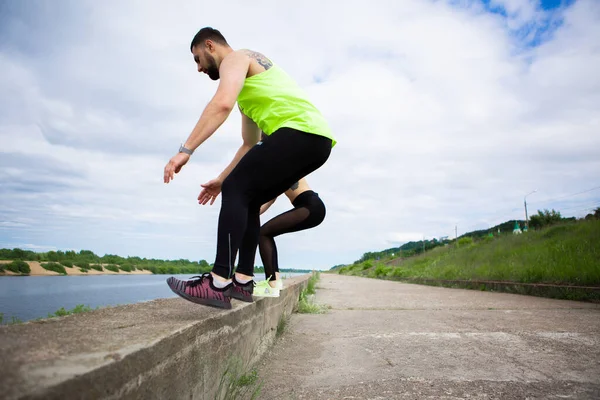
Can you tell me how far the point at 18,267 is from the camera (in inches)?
599

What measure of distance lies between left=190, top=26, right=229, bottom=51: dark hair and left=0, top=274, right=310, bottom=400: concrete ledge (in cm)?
153

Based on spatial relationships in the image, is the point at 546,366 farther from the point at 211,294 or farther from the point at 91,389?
the point at 91,389

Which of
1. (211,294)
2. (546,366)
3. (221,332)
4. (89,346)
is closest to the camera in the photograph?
(89,346)

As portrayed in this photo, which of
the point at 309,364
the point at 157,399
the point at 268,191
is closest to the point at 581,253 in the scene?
the point at 309,364

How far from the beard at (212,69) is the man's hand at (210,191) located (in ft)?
2.15

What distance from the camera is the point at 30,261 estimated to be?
17.5 m

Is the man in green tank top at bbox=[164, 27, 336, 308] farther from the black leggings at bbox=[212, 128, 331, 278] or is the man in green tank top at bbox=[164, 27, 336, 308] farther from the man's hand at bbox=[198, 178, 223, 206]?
the man's hand at bbox=[198, 178, 223, 206]

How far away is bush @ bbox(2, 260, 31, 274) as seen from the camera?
572 inches

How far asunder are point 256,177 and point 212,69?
2.43ft

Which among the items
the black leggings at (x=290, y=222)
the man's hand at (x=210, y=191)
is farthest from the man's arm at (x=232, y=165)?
the black leggings at (x=290, y=222)

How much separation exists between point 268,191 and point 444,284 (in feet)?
39.8

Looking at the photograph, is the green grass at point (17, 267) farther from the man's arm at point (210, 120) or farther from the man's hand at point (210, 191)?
the man's arm at point (210, 120)

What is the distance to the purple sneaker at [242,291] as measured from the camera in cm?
234

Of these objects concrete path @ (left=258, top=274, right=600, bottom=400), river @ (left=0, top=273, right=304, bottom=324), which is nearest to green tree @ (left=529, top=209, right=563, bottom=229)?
river @ (left=0, top=273, right=304, bottom=324)
